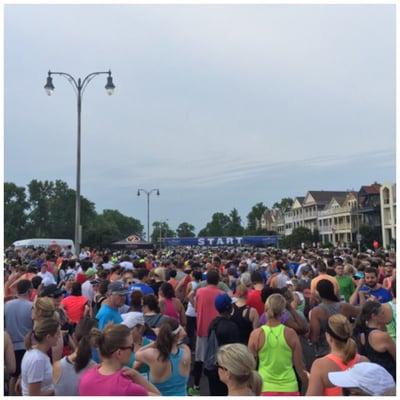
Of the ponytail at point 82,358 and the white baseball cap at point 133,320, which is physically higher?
the white baseball cap at point 133,320

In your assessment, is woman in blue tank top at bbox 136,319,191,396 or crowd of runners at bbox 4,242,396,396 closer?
crowd of runners at bbox 4,242,396,396

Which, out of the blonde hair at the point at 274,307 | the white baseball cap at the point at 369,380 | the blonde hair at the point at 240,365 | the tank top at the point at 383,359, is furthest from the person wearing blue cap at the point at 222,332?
the white baseball cap at the point at 369,380

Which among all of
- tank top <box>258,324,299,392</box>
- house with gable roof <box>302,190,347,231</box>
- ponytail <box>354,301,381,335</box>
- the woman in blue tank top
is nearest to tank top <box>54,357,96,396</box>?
the woman in blue tank top

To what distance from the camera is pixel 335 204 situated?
310 ft

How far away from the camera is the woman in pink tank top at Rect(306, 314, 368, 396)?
3209 millimetres

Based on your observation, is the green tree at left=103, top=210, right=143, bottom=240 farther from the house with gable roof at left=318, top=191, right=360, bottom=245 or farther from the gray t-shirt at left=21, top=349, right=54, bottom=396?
the gray t-shirt at left=21, top=349, right=54, bottom=396

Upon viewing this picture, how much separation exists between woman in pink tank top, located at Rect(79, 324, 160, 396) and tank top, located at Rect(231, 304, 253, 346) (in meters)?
2.06

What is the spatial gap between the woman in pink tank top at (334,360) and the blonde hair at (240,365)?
556mm

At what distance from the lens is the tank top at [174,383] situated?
362 cm

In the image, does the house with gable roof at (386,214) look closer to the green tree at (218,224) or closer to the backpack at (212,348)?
the backpack at (212,348)

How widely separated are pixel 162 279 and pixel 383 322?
500cm

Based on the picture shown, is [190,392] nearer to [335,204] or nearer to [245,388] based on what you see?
[245,388]

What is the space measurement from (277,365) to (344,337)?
2.84 feet

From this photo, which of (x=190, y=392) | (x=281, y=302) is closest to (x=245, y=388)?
(x=281, y=302)
